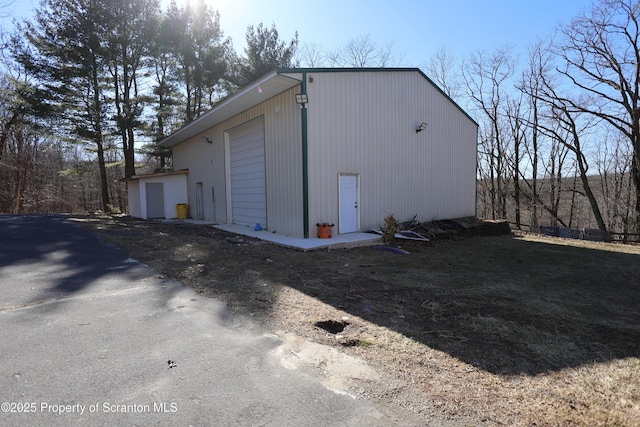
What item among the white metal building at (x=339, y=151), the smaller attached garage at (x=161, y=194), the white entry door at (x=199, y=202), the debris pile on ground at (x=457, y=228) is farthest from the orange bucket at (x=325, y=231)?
the smaller attached garage at (x=161, y=194)

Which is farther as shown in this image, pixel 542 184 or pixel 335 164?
pixel 542 184

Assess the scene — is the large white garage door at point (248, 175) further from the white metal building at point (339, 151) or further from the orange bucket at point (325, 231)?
the orange bucket at point (325, 231)

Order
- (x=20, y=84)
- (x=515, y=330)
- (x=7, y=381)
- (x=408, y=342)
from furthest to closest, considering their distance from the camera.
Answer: (x=20, y=84) → (x=515, y=330) → (x=408, y=342) → (x=7, y=381)

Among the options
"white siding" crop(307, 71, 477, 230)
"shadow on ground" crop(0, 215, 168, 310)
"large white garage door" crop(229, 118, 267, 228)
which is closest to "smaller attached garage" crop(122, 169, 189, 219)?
"large white garage door" crop(229, 118, 267, 228)

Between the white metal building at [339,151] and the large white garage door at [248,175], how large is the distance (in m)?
0.04

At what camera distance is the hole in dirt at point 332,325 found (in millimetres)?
3482

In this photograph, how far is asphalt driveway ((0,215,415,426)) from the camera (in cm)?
202

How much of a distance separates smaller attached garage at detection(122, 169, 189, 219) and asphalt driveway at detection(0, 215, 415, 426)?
42.2ft

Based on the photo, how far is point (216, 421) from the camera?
1960 mm

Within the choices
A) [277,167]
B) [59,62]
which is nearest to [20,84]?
[59,62]

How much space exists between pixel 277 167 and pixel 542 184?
21.7 meters

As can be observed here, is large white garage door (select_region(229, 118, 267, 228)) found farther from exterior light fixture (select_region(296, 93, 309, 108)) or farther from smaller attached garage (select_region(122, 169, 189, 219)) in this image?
smaller attached garage (select_region(122, 169, 189, 219))

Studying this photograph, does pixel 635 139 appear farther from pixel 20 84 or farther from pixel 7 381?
pixel 20 84

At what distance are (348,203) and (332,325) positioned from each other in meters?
6.40
